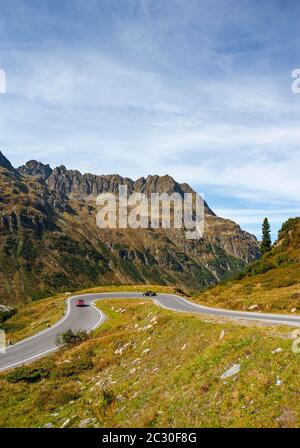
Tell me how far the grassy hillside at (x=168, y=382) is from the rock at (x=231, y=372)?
0.95 feet

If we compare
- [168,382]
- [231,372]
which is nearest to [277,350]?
[231,372]

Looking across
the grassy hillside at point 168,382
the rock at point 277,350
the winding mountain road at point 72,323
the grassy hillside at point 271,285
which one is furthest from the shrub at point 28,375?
the grassy hillside at point 271,285

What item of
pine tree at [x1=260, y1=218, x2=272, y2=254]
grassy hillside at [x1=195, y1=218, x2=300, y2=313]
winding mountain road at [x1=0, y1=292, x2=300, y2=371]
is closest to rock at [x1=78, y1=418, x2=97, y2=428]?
winding mountain road at [x1=0, y1=292, x2=300, y2=371]

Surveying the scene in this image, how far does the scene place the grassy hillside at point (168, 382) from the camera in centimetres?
1322

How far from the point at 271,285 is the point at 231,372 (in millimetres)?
40914

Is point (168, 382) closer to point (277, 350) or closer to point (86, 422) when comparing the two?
point (86, 422)

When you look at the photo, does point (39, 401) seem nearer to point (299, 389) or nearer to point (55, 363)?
point (55, 363)

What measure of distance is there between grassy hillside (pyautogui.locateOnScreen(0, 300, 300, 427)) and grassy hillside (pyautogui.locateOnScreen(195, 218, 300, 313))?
14273 mm

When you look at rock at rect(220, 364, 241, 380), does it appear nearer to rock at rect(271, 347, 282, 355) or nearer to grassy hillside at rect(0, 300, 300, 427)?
grassy hillside at rect(0, 300, 300, 427)
